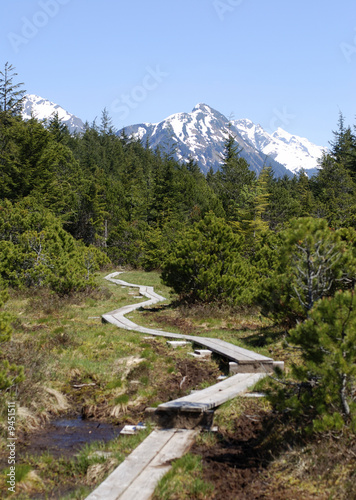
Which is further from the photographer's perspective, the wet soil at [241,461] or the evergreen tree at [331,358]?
the wet soil at [241,461]

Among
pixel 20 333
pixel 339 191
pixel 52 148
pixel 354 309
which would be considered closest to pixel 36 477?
pixel 354 309

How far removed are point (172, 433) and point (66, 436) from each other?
1.81 meters

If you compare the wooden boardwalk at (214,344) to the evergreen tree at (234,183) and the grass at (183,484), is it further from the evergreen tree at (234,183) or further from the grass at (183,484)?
the evergreen tree at (234,183)

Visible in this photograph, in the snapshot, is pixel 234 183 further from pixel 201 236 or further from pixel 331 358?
pixel 331 358

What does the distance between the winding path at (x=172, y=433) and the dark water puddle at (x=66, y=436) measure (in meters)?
1.13

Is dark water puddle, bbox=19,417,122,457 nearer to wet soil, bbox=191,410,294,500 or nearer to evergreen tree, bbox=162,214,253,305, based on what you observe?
wet soil, bbox=191,410,294,500

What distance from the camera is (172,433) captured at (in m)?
5.61

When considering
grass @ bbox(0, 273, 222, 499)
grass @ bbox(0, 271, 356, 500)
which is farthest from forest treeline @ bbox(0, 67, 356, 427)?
grass @ bbox(0, 273, 222, 499)

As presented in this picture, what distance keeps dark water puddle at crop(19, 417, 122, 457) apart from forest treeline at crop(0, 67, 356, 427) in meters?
2.95

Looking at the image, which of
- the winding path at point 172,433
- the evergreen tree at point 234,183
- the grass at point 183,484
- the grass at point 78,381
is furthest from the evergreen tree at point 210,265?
the evergreen tree at point 234,183

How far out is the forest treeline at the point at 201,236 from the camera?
4426mm

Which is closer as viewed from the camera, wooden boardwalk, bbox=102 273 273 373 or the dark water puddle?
the dark water puddle

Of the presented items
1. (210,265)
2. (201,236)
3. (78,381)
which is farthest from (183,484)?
(201,236)

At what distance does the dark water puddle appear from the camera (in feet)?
19.2
